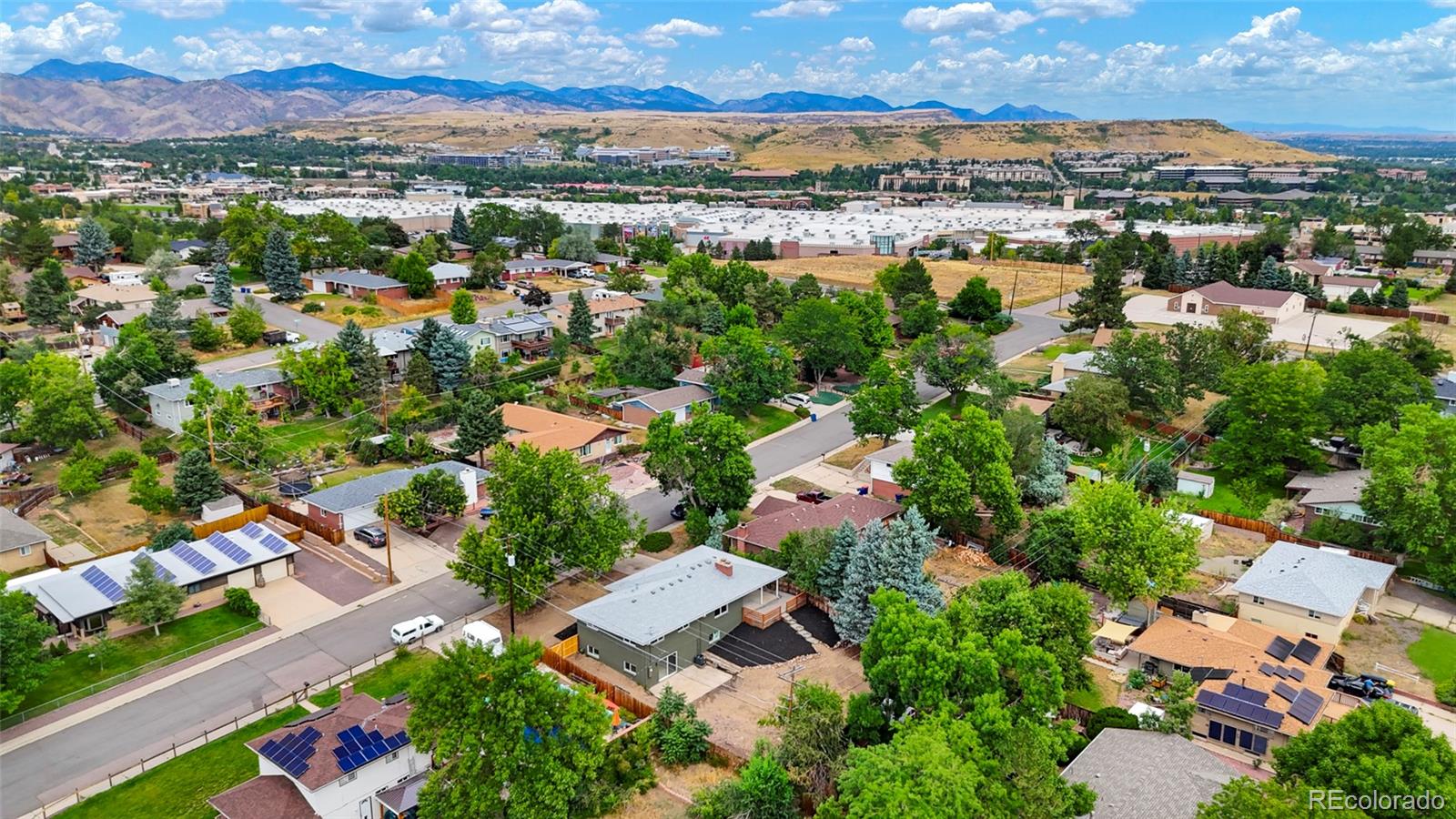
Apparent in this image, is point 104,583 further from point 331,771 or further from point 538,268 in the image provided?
point 538,268

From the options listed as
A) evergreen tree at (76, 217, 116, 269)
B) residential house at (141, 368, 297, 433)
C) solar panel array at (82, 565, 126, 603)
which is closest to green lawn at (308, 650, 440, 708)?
solar panel array at (82, 565, 126, 603)

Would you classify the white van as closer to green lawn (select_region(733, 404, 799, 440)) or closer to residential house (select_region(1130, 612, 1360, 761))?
residential house (select_region(1130, 612, 1360, 761))

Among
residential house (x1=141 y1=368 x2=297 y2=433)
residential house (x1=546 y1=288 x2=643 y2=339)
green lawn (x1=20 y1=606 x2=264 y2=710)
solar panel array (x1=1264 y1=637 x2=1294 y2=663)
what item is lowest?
green lawn (x1=20 y1=606 x2=264 y2=710)

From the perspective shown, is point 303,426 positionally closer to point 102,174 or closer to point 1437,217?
point 1437,217


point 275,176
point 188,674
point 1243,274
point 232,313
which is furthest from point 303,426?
point 275,176

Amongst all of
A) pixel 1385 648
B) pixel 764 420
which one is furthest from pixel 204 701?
pixel 1385 648

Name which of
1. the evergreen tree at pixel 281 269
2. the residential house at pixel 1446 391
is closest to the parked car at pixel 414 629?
the residential house at pixel 1446 391
